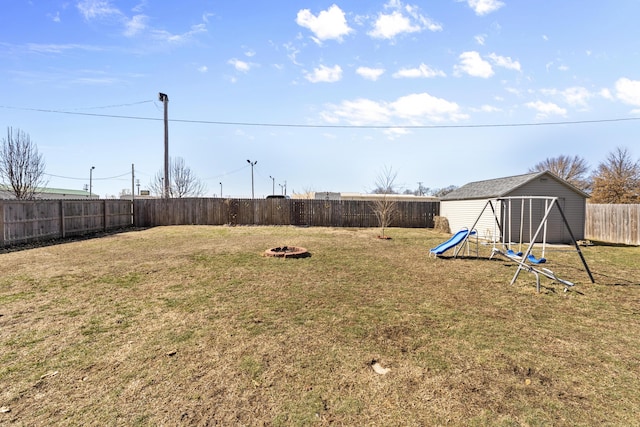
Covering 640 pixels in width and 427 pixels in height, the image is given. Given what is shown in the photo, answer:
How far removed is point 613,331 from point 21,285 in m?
8.97

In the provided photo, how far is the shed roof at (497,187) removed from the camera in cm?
1272

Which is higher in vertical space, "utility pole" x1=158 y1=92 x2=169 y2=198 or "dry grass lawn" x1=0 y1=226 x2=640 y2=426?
"utility pole" x1=158 y1=92 x2=169 y2=198

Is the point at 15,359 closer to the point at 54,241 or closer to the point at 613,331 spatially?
the point at 613,331

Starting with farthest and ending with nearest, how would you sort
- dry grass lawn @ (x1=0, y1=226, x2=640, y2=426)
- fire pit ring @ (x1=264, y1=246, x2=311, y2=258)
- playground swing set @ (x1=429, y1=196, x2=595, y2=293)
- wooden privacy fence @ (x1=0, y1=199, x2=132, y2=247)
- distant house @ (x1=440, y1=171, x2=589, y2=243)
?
distant house @ (x1=440, y1=171, x2=589, y2=243) → wooden privacy fence @ (x1=0, y1=199, x2=132, y2=247) → fire pit ring @ (x1=264, y1=246, x2=311, y2=258) → playground swing set @ (x1=429, y1=196, x2=595, y2=293) → dry grass lawn @ (x1=0, y1=226, x2=640, y2=426)

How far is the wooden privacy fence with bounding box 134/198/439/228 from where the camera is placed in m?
18.1

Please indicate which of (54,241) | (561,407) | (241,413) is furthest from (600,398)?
(54,241)

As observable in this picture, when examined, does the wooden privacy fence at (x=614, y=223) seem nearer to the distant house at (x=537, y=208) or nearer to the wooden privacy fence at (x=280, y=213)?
the distant house at (x=537, y=208)

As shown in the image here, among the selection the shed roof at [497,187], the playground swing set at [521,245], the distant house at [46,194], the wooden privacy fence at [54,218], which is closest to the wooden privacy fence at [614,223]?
the shed roof at [497,187]

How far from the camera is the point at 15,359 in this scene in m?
2.89

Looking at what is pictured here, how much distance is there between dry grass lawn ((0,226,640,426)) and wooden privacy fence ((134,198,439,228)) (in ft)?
39.5

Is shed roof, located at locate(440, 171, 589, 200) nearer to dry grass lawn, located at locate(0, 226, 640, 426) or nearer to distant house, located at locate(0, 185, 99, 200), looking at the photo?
dry grass lawn, located at locate(0, 226, 640, 426)

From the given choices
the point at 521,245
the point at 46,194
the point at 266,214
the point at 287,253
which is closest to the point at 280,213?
the point at 266,214

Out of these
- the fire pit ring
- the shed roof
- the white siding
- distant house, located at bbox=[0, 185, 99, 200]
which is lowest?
the fire pit ring

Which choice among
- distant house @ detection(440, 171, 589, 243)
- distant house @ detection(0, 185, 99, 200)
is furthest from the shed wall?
distant house @ detection(0, 185, 99, 200)
